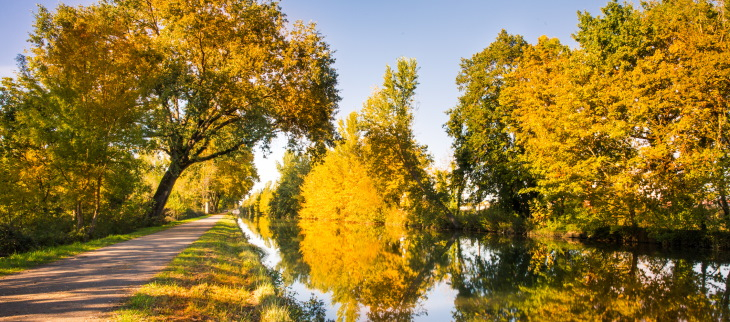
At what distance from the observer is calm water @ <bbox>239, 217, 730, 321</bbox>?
26.9 feet

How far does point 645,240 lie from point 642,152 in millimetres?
6383

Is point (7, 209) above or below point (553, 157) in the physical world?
below

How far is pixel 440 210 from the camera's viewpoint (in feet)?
108

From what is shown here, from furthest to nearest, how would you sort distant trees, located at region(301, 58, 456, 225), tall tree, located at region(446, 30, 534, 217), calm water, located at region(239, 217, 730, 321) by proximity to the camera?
distant trees, located at region(301, 58, 456, 225), tall tree, located at region(446, 30, 534, 217), calm water, located at region(239, 217, 730, 321)

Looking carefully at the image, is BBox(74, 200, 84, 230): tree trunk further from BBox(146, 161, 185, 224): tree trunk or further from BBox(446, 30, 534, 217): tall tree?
BBox(446, 30, 534, 217): tall tree

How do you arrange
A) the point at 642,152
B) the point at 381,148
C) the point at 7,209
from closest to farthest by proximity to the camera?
the point at 7,209
the point at 642,152
the point at 381,148

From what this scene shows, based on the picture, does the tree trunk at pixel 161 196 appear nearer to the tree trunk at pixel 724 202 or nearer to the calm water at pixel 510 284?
the calm water at pixel 510 284

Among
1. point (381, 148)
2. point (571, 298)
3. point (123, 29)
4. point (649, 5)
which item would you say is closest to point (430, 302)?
point (571, 298)

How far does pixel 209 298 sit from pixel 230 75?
14405 millimetres

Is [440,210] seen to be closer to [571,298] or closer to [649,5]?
[649,5]

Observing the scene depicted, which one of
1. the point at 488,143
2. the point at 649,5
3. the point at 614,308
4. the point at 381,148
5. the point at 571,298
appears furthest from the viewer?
the point at 381,148

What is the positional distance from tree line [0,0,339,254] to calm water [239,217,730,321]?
739 cm

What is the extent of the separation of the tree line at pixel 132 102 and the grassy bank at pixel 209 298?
19.8 feet

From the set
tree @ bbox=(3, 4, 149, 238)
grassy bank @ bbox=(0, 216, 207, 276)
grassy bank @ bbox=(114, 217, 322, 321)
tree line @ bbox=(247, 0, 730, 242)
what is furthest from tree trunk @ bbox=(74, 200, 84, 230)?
tree line @ bbox=(247, 0, 730, 242)
